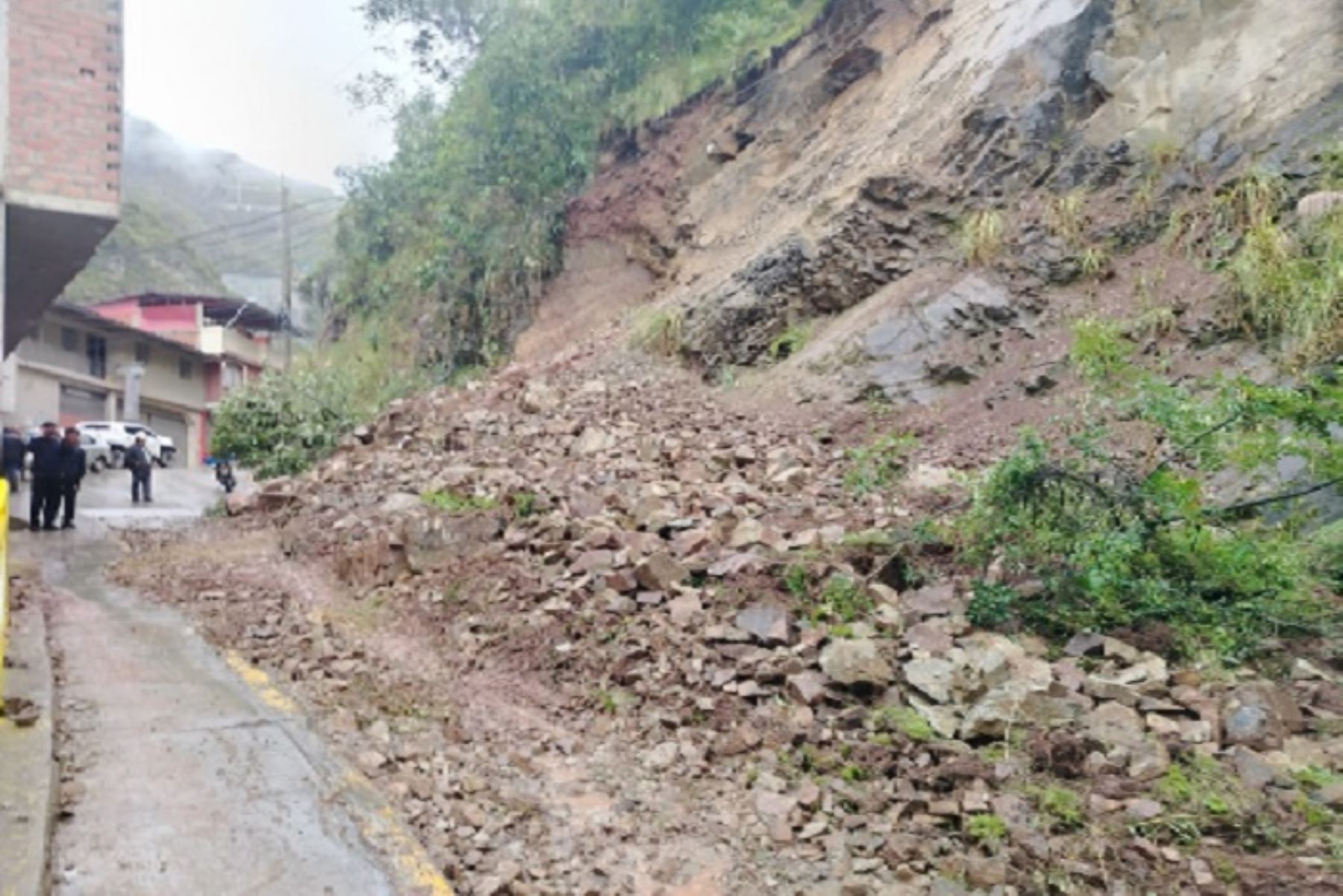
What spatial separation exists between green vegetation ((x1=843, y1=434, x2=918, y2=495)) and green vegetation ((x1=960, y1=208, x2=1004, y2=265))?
98.8 inches

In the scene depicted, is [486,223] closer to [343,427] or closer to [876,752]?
[343,427]

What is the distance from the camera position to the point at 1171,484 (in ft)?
16.3

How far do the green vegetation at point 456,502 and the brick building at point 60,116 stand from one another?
3.60 metres

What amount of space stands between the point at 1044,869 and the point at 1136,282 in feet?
21.4

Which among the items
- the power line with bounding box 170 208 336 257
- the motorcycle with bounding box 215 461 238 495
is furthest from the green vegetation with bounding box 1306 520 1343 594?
the power line with bounding box 170 208 336 257

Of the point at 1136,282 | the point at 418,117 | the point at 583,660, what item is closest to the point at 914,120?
the point at 1136,282

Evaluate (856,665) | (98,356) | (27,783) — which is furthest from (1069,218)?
(98,356)

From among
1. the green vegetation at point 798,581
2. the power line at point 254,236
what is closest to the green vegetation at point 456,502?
the green vegetation at point 798,581

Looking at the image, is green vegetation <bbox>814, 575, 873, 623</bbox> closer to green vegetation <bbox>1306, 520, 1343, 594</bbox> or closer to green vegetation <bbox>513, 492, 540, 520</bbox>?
green vegetation <bbox>1306, 520, 1343, 594</bbox>

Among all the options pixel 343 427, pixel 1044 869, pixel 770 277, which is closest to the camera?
pixel 1044 869

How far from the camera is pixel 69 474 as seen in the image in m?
11.1

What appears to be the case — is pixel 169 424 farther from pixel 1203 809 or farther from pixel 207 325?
pixel 1203 809

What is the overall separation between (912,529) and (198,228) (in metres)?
66.3

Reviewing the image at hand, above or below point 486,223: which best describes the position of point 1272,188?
below
